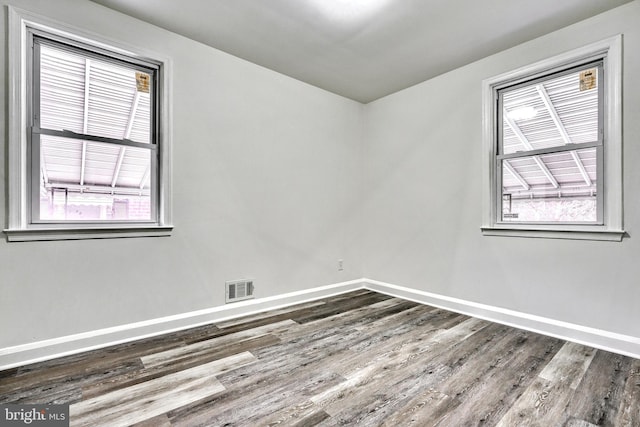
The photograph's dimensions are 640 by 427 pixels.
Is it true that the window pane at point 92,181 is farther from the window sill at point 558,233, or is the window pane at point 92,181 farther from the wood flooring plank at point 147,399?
the window sill at point 558,233

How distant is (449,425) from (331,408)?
569mm

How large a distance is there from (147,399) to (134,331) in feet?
3.01

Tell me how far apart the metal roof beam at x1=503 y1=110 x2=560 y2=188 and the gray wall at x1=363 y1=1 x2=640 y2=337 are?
0.88 feet

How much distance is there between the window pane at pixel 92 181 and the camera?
2.19 meters

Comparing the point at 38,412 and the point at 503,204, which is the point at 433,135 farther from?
the point at 38,412

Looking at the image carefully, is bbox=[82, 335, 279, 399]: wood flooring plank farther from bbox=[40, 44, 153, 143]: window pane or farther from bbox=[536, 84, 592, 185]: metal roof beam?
bbox=[536, 84, 592, 185]: metal roof beam

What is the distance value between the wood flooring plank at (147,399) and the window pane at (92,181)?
1.30 m

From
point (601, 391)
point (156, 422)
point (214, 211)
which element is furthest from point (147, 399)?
point (601, 391)

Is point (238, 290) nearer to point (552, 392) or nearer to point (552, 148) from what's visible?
point (552, 392)

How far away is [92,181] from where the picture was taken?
2361mm

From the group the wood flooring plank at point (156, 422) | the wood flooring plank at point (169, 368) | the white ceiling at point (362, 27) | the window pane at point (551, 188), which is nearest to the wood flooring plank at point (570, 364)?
the window pane at point (551, 188)

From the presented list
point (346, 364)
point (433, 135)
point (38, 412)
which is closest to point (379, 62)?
point (433, 135)

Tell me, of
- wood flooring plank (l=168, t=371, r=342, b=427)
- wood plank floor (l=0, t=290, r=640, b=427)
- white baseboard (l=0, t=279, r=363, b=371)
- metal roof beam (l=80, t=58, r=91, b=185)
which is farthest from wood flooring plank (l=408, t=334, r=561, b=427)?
metal roof beam (l=80, t=58, r=91, b=185)

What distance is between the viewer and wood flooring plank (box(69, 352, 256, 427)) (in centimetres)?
149
